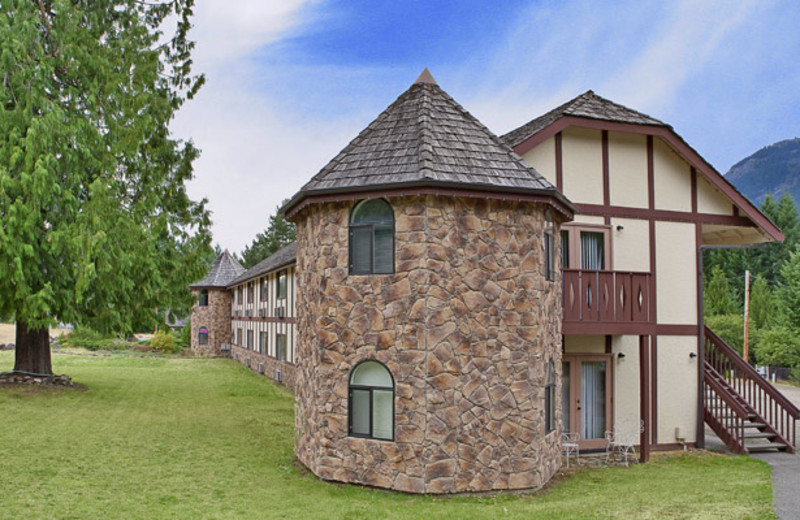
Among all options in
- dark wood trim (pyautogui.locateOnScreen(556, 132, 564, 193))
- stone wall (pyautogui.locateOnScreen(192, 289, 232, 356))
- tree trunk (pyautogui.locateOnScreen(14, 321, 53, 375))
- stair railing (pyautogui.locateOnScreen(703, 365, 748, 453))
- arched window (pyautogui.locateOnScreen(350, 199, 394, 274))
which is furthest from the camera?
stone wall (pyautogui.locateOnScreen(192, 289, 232, 356))

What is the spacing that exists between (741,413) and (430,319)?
25.9 feet

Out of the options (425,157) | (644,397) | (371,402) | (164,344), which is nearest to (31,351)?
(371,402)

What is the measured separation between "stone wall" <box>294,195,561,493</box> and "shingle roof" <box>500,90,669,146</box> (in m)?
3.39

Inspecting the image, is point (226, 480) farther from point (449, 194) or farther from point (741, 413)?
point (741, 413)

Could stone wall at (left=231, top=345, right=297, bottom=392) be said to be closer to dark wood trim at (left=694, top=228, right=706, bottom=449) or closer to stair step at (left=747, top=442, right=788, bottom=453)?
dark wood trim at (left=694, top=228, right=706, bottom=449)

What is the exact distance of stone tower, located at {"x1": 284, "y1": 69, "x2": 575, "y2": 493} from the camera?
10523 millimetres

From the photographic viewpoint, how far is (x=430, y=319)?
10.6 m

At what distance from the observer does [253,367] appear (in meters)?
34.0

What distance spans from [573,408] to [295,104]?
15.5 meters

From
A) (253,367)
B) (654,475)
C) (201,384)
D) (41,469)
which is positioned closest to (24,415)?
(41,469)

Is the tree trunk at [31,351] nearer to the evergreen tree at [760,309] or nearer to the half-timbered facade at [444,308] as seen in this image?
the half-timbered facade at [444,308]

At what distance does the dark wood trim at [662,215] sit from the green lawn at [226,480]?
5.04m

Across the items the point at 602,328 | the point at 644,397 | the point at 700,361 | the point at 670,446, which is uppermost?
the point at 602,328

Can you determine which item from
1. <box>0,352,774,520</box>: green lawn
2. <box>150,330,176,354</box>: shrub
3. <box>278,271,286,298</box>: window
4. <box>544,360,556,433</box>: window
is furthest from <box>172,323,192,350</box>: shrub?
<box>544,360,556,433</box>: window
